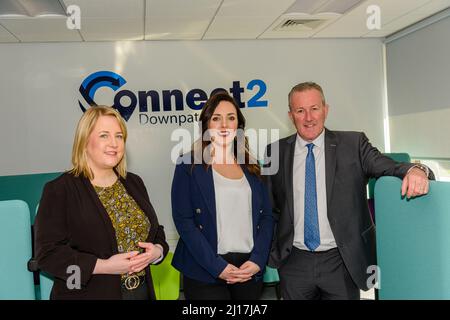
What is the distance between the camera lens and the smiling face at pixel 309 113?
6.63 feet

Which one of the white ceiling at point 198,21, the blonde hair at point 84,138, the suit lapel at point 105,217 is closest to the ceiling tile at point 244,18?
the white ceiling at point 198,21

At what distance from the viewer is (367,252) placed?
1934mm

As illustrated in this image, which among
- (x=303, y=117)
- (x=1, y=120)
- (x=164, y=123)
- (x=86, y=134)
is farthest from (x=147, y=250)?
(x=1, y=120)

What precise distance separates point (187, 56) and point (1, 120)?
7.79 ft

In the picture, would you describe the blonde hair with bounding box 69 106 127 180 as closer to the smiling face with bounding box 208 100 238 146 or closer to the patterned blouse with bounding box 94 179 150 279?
the patterned blouse with bounding box 94 179 150 279

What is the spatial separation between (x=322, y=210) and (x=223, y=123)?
1.92 ft

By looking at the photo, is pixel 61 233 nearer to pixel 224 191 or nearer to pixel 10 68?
pixel 224 191

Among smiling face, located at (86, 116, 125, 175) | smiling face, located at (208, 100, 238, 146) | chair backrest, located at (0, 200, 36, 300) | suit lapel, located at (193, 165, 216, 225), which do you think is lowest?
chair backrest, located at (0, 200, 36, 300)

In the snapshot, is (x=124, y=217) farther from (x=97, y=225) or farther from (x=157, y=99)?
(x=157, y=99)

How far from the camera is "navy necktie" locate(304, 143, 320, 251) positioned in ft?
6.39

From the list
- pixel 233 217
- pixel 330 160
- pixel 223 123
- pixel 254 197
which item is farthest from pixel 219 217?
pixel 330 160

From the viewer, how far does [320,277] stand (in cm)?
Answer: 193

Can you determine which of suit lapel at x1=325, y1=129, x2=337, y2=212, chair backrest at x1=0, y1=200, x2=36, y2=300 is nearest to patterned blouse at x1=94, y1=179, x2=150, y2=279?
chair backrest at x1=0, y1=200, x2=36, y2=300

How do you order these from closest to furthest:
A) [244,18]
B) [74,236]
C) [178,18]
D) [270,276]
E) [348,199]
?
[74,236] < [348,199] < [270,276] < [178,18] < [244,18]
